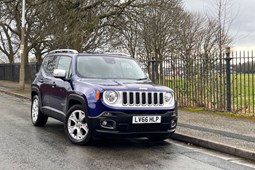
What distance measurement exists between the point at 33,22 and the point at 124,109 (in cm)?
2355

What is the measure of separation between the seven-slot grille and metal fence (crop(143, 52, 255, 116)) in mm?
4154

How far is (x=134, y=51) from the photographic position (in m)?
28.5

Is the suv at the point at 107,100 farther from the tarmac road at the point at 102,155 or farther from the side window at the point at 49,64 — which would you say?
the side window at the point at 49,64

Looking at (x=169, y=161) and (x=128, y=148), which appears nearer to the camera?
(x=169, y=161)

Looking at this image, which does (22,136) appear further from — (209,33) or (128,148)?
(209,33)

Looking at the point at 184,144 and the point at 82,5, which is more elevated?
the point at 82,5

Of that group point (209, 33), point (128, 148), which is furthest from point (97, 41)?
point (128, 148)

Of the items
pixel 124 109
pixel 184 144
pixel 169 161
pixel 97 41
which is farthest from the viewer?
pixel 97 41

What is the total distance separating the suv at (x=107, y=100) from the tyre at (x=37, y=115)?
84cm

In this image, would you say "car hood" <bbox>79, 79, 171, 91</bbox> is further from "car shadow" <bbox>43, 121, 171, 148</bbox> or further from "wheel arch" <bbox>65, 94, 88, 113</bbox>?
"car shadow" <bbox>43, 121, 171, 148</bbox>

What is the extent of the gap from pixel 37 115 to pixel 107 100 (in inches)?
133

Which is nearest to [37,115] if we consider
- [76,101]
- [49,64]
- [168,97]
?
[49,64]

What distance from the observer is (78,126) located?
726cm

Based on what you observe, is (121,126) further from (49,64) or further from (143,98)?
(49,64)
